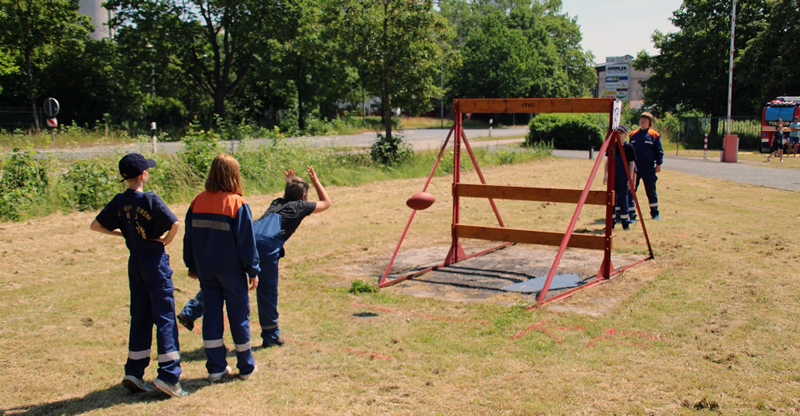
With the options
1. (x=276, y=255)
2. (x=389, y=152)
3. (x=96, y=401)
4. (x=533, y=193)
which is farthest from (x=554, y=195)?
(x=389, y=152)

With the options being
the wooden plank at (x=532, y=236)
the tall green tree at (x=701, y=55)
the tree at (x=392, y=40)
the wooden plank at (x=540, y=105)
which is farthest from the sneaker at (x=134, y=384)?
the tall green tree at (x=701, y=55)

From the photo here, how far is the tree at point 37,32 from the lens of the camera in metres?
32.4

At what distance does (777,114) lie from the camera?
28.7m

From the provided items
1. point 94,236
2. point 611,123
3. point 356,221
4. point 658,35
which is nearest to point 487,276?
point 611,123

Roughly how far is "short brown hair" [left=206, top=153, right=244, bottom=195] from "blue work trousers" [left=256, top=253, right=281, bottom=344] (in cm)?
100

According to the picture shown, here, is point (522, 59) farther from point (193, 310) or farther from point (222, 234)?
point (222, 234)

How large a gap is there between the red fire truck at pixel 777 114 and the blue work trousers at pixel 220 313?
29.4 meters

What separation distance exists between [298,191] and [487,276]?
3.26 m

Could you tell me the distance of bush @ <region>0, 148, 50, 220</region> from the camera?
37.4 ft

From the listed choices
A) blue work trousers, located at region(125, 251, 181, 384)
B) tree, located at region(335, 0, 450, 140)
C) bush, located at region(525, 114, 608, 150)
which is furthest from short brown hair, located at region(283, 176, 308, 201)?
bush, located at region(525, 114, 608, 150)

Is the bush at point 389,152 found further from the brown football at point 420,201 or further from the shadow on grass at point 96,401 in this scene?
the shadow on grass at point 96,401

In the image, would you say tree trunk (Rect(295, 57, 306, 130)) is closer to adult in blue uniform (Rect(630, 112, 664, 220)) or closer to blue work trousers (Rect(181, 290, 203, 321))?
adult in blue uniform (Rect(630, 112, 664, 220))

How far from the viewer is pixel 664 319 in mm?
5957

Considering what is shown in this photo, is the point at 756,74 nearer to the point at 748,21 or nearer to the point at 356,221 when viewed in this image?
the point at 748,21
